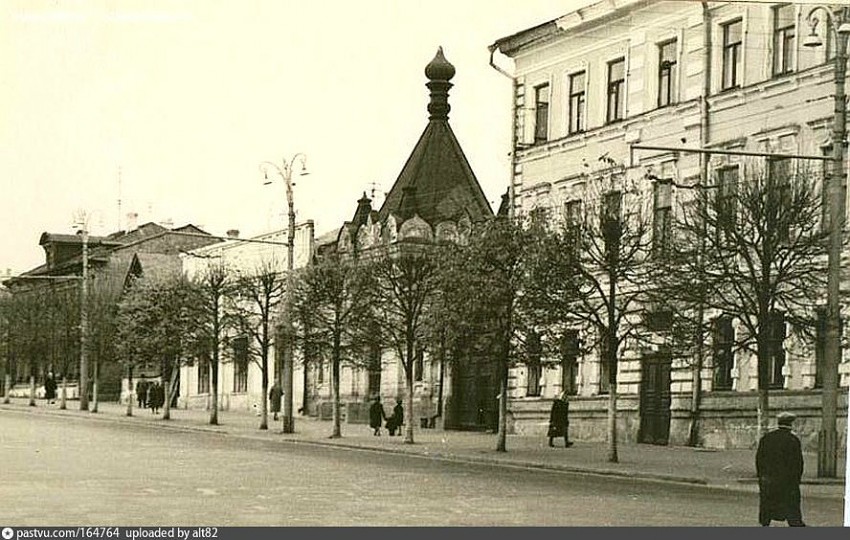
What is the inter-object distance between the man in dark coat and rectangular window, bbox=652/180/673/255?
5.76 m

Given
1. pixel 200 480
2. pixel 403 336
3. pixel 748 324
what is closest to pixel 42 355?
pixel 403 336

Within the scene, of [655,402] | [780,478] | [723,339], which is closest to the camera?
[780,478]

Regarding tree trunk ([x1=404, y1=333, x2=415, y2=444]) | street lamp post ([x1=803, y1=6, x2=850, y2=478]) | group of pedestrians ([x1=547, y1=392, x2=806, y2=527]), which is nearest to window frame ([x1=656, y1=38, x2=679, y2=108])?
street lamp post ([x1=803, y1=6, x2=850, y2=478])

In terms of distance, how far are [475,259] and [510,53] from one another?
575 centimetres

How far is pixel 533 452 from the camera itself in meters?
22.9

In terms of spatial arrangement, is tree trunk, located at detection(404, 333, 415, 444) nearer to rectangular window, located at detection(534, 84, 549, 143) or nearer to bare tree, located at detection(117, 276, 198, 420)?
rectangular window, located at detection(534, 84, 549, 143)

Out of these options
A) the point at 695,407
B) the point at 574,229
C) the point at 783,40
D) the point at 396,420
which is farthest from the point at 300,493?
the point at 396,420

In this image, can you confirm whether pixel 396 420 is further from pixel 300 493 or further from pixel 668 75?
pixel 300 493

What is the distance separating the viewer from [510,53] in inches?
657

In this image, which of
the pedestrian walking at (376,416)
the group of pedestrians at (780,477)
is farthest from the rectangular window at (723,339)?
the pedestrian walking at (376,416)

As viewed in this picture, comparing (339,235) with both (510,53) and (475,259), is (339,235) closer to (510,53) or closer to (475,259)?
(475,259)

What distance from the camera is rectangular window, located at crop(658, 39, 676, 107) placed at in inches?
880

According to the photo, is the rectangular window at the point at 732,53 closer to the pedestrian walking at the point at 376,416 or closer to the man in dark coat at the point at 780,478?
the man in dark coat at the point at 780,478

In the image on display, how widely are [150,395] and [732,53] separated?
1826cm
